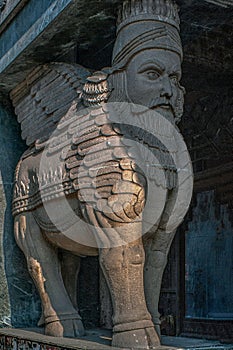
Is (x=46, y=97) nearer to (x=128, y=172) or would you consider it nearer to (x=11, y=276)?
(x=128, y=172)

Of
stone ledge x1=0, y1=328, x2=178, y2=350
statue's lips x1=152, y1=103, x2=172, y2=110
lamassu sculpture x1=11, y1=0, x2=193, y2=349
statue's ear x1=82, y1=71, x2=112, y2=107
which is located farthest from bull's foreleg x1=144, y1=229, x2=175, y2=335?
statue's ear x1=82, y1=71, x2=112, y2=107

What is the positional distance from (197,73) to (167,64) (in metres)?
1.26

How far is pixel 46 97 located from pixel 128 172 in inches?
36.6

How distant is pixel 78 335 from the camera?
10.4ft

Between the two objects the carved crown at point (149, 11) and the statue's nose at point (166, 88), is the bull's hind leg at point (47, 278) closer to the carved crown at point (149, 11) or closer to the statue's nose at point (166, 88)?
the statue's nose at point (166, 88)

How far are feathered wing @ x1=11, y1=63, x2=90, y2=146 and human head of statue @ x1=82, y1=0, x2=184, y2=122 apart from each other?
1.15 feet

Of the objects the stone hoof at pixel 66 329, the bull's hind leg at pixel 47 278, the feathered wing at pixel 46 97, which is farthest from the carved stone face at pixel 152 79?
the stone hoof at pixel 66 329

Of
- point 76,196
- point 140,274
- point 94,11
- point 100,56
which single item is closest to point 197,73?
point 100,56

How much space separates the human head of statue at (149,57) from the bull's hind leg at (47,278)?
0.91 metres

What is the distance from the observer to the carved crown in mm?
2852

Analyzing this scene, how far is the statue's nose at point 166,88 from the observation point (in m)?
2.83

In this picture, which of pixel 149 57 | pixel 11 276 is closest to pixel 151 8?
pixel 149 57

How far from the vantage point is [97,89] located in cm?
296

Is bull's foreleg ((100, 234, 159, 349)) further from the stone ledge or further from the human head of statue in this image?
the human head of statue
